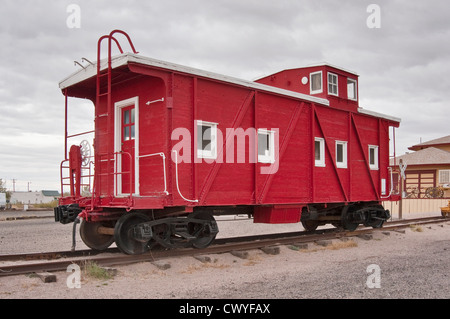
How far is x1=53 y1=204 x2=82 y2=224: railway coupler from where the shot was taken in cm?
905

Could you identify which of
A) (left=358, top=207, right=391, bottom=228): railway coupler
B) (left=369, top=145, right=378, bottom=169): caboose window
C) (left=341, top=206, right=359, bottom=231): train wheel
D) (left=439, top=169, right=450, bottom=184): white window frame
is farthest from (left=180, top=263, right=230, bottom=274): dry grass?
(left=439, top=169, right=450, bottom=184): white window frame

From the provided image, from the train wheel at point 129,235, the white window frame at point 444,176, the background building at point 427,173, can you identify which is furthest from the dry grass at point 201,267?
the white window frame at point 444,176

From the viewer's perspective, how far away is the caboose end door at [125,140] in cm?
932

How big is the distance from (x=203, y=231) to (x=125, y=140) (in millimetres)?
2659

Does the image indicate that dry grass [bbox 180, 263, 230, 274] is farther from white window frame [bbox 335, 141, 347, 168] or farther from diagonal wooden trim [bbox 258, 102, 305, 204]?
white window frame [bbox 335, 141, 347, 168]

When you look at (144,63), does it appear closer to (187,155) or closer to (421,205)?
(187,155)

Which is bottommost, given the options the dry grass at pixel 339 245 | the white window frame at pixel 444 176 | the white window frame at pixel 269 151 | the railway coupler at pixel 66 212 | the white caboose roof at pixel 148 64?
the dry grass at pixel 339 245

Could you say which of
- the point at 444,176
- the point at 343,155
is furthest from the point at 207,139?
the point at 444,176

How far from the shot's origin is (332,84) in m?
12.9

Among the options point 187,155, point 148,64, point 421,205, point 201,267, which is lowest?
point 421,205

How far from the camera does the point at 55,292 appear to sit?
591cm

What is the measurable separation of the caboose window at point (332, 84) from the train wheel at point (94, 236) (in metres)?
7.52

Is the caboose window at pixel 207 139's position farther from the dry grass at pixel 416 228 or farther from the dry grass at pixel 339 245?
the dry grass at pixel 416 228
